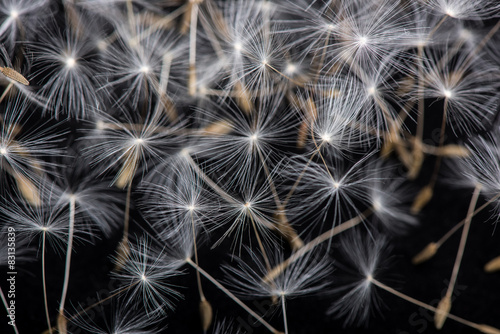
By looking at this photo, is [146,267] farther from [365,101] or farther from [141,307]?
[365,101]

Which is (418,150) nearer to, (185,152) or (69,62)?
(185,152)

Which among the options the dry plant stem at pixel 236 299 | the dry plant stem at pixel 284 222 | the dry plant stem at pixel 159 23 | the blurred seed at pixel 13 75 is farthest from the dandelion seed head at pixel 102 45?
the dry plant stem at pixel 236 299

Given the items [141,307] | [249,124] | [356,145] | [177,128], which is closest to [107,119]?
[177,128]

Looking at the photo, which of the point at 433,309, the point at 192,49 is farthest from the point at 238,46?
the point at 433,309

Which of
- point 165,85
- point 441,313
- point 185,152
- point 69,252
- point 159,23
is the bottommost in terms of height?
point 441,313

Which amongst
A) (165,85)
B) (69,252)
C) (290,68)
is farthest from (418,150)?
(69,252)

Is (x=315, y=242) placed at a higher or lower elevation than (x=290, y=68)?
lower

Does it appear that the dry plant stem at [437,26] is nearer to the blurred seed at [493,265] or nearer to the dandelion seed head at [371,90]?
the dandelion seed head at [371,90]
